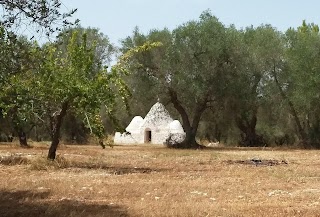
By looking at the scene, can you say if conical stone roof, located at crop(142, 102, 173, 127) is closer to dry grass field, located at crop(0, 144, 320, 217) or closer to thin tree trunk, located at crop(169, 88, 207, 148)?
thin tree trunk, located at crop(169, 88, 207, 148)

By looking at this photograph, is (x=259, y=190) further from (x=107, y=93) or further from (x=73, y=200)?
(x=107, y=93)

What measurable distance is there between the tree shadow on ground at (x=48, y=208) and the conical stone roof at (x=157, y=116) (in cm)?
3386

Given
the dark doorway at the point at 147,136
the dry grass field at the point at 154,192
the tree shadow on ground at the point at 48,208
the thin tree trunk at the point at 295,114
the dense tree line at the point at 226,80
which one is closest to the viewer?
the tree shadow on ground at the point at 48,208

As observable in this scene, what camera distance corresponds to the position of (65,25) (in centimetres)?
898

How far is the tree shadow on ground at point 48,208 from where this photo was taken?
9062 mm

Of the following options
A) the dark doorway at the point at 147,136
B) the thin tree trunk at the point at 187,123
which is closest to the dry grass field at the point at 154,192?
the thin tree trunk at the point at 187,123

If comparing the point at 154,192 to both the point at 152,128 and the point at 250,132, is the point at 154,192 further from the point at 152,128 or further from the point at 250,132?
the point at 152,128

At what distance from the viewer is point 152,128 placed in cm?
5388

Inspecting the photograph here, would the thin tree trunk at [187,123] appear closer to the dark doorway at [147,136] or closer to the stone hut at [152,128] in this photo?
the stone hut at [152,128]

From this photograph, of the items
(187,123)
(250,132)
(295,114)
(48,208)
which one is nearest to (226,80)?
(187,123)

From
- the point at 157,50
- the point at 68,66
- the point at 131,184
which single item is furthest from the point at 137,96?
the point at 131,184

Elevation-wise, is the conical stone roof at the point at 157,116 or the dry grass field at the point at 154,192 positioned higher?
the conical stone roof at the point at 157,116

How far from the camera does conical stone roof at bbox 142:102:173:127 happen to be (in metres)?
45.8

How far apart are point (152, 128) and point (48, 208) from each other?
44.5 metres
